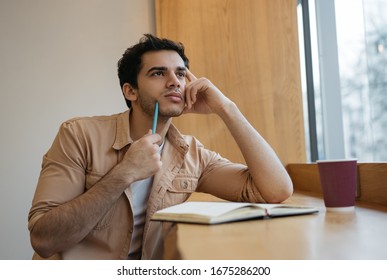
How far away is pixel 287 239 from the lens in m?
0.67

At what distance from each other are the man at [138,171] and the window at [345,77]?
842mm

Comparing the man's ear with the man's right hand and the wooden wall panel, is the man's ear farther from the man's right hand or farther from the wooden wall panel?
the wooden wall panel

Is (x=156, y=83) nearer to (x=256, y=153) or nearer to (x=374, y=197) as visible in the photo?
(x=256, y=153)

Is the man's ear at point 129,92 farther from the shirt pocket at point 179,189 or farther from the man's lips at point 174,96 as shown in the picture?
the shirt pocket at point 179,189

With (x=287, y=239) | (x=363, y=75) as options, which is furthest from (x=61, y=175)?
(x=363, y=75)

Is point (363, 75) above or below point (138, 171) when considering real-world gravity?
above

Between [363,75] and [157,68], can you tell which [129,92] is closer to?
[157,68]

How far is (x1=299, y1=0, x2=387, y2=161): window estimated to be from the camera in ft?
6.34

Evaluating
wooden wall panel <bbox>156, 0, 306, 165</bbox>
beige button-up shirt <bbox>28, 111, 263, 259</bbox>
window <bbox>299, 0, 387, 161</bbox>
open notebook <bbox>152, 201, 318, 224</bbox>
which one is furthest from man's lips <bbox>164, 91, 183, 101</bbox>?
window <bbox>299, 0, 387, 161</bbox>

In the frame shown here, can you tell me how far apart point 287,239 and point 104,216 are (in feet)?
2.21
